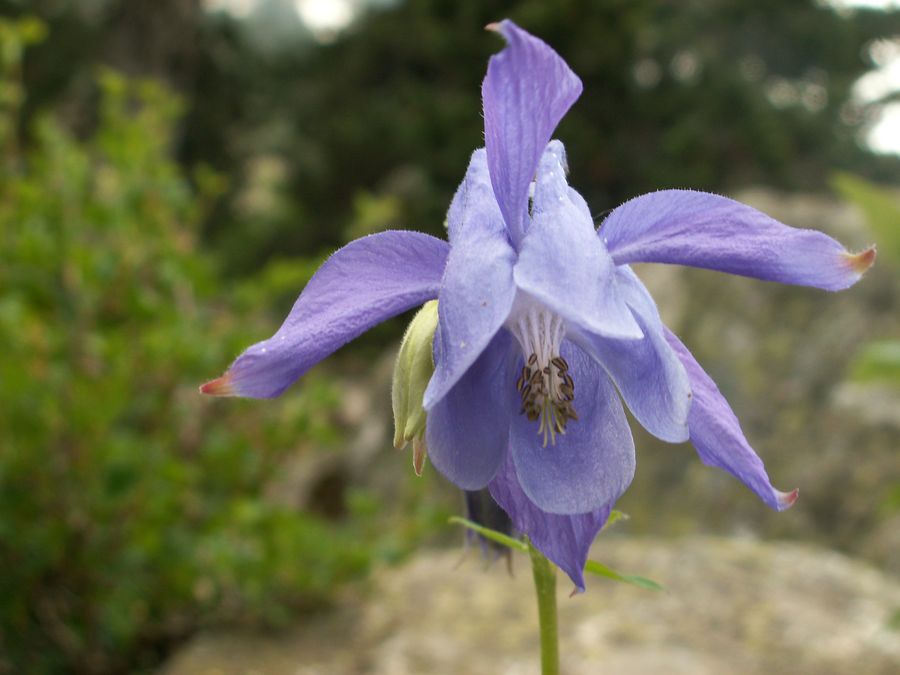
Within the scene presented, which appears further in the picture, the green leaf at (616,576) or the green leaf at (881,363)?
the green leaf at (881,363)

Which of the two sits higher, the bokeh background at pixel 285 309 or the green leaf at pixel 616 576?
the green leaf at pixel 616 576

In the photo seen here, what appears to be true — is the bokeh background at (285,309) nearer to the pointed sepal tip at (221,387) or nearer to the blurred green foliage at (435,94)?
the blurred green foliage at (435,94)

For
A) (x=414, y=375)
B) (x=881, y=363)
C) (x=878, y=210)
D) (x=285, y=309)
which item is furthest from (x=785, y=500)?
(x=285, y=309)

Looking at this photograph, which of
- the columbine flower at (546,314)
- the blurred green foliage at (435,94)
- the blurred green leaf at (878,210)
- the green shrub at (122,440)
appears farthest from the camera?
the blurred green foliage at (435,94)

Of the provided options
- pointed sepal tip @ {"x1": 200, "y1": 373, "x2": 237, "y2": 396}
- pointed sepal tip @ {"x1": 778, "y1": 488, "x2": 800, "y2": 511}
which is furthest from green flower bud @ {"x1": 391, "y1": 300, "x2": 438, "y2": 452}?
pointed sepal tip @ {"x1": 778, "y1": 488, "x2": 800, "y2": 511}

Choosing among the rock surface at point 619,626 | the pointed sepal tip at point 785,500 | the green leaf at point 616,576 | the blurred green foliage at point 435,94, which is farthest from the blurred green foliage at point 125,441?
the blurred green foliage at point 435,94

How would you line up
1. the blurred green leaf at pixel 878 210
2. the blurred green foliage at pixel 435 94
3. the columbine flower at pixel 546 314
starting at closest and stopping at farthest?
1. the columbine flower at pixel 546 314
2. the blurred green leaf at pixel 878 210
3. the blurred green foliage at pixel 435 94

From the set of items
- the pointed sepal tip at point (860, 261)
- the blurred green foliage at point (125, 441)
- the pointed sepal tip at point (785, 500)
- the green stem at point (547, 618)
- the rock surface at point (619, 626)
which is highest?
the pointed sepal tip at point (860, 261)
